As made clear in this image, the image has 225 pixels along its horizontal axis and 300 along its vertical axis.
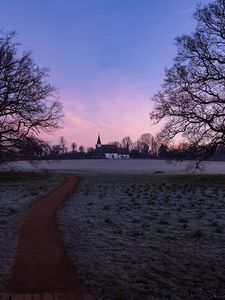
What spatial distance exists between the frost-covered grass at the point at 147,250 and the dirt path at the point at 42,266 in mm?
245

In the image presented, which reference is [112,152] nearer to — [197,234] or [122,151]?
[122,151]

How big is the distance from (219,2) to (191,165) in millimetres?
13890

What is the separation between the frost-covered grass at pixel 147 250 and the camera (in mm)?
7469

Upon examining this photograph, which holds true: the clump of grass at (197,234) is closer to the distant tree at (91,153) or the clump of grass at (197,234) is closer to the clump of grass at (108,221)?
the clump of grass at (108,221)

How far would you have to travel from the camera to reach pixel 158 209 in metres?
17.7

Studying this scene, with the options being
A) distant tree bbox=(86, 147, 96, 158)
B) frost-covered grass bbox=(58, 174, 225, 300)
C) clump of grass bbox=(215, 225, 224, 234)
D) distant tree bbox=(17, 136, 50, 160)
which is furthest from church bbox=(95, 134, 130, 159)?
clump of grass bbox=(215, 225, 224, 234)

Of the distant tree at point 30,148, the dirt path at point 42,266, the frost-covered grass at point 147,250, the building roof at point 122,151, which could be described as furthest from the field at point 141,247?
the building roof at point 122,151

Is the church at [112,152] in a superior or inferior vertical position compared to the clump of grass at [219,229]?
superior

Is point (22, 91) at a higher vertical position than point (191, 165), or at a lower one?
higher

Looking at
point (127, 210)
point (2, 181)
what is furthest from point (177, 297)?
point (2, 181)

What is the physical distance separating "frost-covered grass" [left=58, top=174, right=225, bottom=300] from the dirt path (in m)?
0.25

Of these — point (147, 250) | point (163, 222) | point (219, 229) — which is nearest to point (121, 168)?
point (163, 222)

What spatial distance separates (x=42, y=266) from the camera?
332 inches

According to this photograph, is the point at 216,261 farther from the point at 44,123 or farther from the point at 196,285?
the point at 44,123
